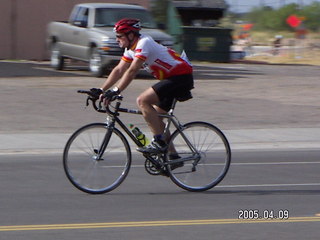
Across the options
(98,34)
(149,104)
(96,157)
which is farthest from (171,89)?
(98,34)

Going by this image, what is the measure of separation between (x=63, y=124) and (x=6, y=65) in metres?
11.6

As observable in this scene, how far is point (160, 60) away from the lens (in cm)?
844

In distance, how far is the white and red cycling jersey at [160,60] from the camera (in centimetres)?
834

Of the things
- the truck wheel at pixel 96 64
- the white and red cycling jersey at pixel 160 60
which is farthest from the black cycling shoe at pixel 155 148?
the truck wheel at pixel 96 64

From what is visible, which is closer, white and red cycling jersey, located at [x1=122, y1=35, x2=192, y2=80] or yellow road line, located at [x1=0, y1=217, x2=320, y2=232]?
yellow road line, located at [x1=0, y1=217, x2=320, y2=232]

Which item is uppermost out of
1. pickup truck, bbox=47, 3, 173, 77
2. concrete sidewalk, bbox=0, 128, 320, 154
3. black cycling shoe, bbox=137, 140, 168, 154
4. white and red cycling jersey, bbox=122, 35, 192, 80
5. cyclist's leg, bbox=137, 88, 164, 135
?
white and red cycling jersey, bbox=122, 35, 192, 80

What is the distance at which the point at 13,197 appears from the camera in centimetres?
847

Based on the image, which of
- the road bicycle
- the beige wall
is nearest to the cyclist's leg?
the road bicycle

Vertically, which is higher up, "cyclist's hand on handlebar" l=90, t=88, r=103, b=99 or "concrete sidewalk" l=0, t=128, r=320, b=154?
"cyclist's hand on handlebar" l=90, t=88, r=103, b=99

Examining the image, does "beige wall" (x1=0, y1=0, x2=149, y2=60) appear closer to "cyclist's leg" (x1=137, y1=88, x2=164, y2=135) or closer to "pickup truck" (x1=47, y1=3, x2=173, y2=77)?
"pickup truck" (x1=47, y1=3, x2=173, y2=77)

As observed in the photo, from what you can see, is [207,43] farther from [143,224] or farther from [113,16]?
[143,224]

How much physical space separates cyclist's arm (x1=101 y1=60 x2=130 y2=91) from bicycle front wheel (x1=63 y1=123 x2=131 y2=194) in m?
0.44

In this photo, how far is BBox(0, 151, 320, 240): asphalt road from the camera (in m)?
6.87

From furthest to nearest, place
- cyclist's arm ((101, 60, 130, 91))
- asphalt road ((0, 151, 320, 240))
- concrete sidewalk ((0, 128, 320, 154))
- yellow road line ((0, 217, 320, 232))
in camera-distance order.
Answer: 1. concrete sidewalk ((0, 128, 320, 154))
2. cyclist's arm ((101, 60, 130, 91))
3. yellow road line ((0, 217, 320, 232))
4. asphalt road ((0, 151, 320, 240))
